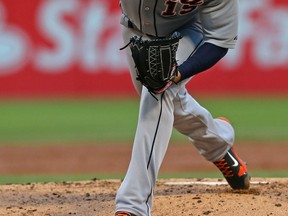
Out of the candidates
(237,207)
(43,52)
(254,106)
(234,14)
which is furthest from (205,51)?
(254,106)

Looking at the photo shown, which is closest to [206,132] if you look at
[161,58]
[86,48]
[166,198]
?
[166,198]

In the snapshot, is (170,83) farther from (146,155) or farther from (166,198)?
(166,198)

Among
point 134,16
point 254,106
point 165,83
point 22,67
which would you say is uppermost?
point 134,16

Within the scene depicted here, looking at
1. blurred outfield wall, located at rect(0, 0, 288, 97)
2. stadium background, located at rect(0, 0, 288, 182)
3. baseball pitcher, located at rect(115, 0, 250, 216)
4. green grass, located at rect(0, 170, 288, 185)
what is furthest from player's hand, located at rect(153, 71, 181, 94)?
blurred outfield wall, located at rect(0, 0, 288, 97)

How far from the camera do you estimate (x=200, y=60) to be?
384 cm

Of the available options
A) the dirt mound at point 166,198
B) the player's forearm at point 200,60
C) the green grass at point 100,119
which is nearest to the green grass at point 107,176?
the dirt mound at point 166,198

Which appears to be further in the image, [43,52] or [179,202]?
[43,52]

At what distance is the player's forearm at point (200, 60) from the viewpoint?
3809 millimetres

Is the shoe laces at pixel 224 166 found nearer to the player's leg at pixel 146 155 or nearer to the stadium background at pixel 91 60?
the player's leg at pixel 146 155

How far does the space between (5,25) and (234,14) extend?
276 inches

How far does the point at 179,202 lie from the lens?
436 centimetres

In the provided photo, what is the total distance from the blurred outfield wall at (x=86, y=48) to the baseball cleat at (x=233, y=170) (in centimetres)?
603

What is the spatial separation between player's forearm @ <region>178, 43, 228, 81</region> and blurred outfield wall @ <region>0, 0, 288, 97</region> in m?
6.75

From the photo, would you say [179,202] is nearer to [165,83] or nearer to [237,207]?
[237,207]
